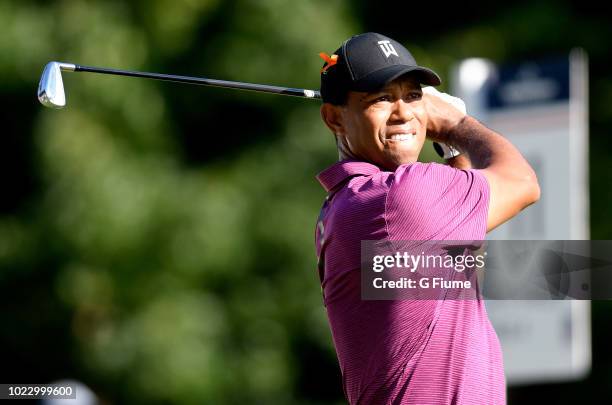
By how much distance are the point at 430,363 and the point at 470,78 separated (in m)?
3.79

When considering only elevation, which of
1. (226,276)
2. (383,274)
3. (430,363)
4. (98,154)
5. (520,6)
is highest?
(520,6)

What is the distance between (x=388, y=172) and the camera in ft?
12.1

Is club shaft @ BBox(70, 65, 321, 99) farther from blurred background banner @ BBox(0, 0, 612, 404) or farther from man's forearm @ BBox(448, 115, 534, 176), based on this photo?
blurred background banner @ BBox(0, 0, 612, 404)

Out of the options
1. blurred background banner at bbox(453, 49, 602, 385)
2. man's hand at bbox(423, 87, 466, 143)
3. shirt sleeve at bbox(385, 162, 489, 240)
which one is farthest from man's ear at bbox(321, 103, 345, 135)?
blurred background banner at bbox(453, 49, 602, 385)

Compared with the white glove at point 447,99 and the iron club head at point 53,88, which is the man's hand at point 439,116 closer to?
the white glove at point 447,99

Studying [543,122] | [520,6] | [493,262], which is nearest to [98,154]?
[520,6]

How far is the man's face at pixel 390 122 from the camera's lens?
3711 millimetres

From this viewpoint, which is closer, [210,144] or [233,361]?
[233,361]

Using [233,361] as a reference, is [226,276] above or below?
above

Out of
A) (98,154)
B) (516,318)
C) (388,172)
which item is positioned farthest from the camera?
(98,154)

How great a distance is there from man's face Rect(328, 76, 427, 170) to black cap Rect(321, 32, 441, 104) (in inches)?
1.4

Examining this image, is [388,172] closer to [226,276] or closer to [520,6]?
[226,276]

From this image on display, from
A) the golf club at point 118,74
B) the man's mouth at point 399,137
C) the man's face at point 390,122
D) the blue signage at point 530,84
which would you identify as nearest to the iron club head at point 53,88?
the golf club at point 118,74

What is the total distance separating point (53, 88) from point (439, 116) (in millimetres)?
1227
